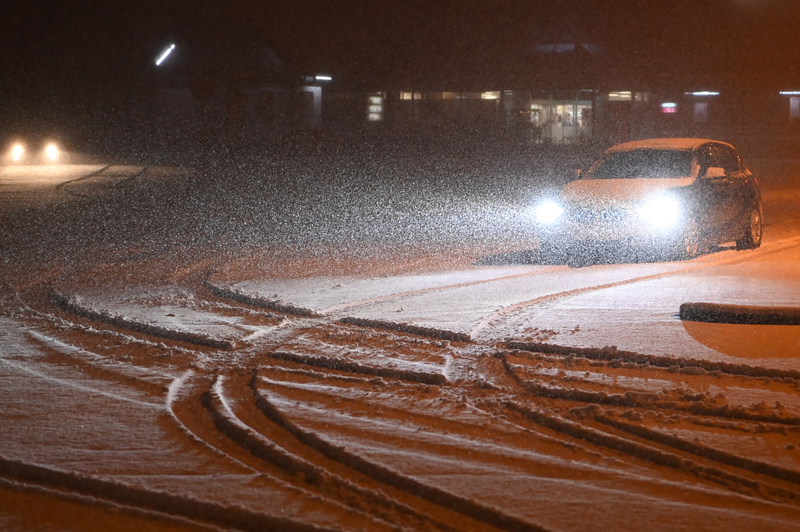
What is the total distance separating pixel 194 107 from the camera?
39.5 m

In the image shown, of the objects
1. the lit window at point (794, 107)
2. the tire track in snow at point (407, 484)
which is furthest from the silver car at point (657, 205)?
the lit window at point (794, 107)

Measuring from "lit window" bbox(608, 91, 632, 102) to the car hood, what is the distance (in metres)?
28.6

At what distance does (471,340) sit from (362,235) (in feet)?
25.6

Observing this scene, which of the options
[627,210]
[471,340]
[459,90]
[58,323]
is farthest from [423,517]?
[459,90]

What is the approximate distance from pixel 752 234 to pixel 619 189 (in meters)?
2.45

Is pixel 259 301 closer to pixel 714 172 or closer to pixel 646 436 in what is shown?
pixel 646 436

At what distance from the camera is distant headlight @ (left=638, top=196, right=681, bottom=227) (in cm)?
1102

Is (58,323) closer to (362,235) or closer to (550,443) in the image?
(550,443)

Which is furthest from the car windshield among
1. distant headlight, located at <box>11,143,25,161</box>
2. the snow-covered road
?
distant headlight, located at <box>11,143,25,161</box>

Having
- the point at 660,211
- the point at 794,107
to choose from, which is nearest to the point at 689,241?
the point at 660,211

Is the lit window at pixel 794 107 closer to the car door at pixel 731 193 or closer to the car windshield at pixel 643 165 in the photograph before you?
the car door at pixel 731 193

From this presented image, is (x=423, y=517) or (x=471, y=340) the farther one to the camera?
(x=471, y=340)

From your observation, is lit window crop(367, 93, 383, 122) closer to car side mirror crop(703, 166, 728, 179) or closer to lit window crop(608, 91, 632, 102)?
lit window crop(608, 91, 632, 102)

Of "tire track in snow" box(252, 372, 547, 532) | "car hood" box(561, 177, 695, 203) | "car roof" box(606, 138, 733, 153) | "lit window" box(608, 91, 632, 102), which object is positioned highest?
"lit window" box(608, 91, 632, 102)
